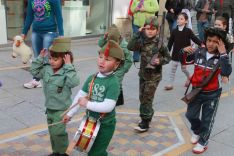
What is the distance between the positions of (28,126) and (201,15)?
24.9 feet

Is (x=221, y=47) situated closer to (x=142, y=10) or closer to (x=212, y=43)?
(x=212, y=43)

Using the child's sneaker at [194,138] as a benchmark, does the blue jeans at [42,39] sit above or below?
above

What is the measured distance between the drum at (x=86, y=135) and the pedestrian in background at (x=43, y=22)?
124 inches

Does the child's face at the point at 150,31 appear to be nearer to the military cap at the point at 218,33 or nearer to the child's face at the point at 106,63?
the military cap at the point at 218,33

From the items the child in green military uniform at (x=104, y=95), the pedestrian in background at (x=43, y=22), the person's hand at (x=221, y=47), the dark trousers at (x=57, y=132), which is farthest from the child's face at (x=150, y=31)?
the pedestrian in background at (x=43, y=22)

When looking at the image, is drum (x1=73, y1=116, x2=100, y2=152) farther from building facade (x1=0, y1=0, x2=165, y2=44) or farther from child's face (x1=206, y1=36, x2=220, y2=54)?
building facade (x1=0, y1=0, x2=165, y2=44)

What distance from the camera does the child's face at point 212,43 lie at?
162 inches

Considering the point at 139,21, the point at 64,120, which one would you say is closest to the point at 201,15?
the point at 139,21

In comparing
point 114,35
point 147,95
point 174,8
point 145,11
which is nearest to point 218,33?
point 147,95

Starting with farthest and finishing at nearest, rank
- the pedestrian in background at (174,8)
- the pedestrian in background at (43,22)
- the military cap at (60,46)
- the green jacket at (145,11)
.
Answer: the pedestrian in background at (174,8), the green jacket at (145,11), the pedestrian in background at (43,22), the military cap at (60,46)

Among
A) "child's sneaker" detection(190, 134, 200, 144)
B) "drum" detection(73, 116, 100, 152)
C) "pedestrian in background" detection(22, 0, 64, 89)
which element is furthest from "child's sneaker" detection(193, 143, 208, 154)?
"pedestrian in background" detection(22, 0, 64, 89)

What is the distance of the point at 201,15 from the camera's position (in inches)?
430

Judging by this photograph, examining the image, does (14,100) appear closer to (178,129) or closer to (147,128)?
(147,128)

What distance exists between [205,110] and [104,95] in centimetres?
167
